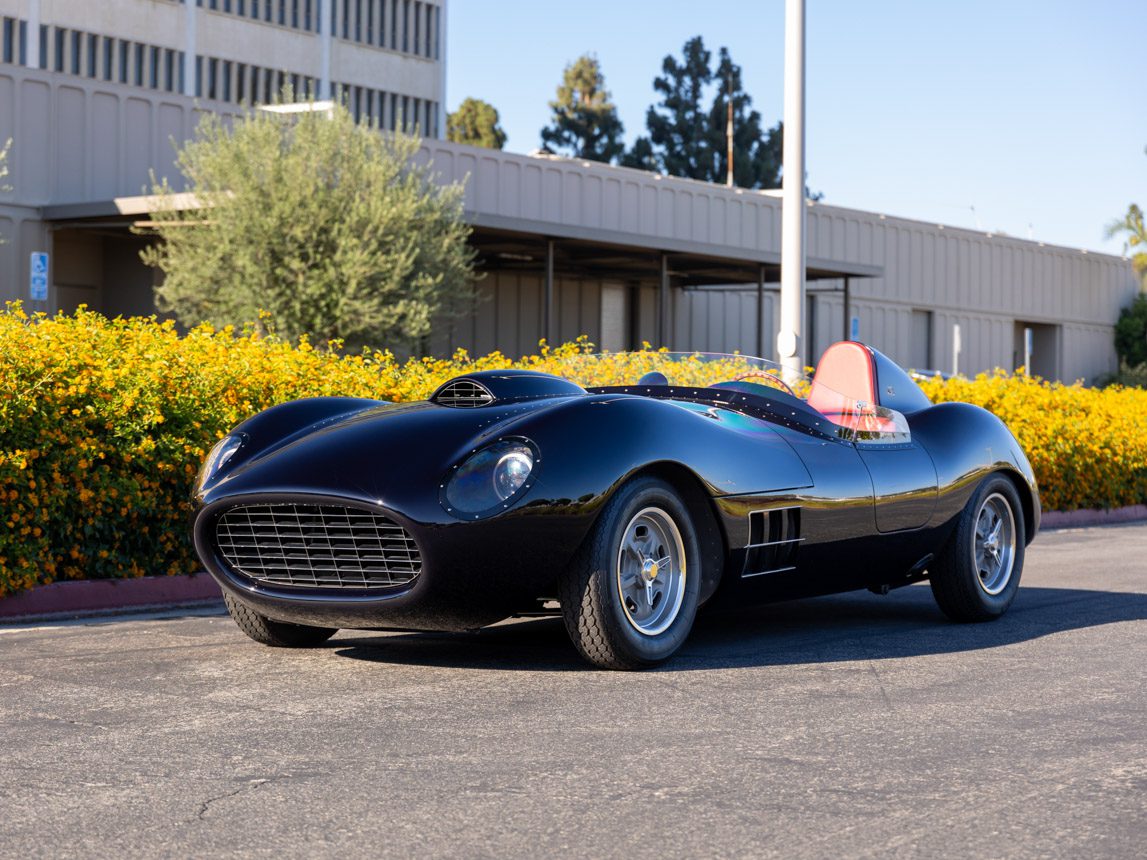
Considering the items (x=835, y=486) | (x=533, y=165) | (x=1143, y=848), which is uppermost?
(x=533, y=165)

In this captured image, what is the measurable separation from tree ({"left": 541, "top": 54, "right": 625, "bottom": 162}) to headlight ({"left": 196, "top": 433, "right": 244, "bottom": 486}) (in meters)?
79.4

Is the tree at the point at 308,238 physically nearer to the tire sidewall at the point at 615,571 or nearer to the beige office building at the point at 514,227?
the beige office building at the point at 514,227

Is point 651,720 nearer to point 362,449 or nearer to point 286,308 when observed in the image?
point 362,449

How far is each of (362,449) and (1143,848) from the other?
119 inches

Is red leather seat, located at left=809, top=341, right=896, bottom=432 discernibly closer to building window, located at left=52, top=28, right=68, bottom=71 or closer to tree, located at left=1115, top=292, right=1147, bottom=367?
tree, located at left=1115, top=292, right=1147, bottom=367

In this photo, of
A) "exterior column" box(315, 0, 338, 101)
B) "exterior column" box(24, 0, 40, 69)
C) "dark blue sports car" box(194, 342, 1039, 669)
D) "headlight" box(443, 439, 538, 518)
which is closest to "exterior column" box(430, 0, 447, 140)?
"exterior column" box(315, 0, 338, 101)

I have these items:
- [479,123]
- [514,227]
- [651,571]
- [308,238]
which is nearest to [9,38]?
[479,123]

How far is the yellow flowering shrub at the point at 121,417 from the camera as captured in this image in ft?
25.3

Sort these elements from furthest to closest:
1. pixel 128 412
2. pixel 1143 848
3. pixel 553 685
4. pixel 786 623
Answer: pixel 128 412
pixel 786 623
pixel 553 685
pixel 1143 848

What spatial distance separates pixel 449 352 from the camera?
3600 cm

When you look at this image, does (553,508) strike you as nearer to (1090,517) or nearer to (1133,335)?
(1090,517)

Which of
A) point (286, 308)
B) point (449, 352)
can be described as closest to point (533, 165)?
point (449, 352)

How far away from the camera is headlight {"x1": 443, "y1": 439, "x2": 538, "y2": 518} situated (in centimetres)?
547

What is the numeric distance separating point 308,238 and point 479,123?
58975 mm
